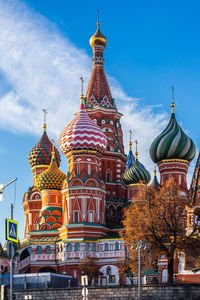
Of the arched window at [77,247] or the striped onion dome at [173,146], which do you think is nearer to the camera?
the arched window at [77,247]

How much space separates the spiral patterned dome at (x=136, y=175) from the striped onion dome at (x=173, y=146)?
3926 millimetres

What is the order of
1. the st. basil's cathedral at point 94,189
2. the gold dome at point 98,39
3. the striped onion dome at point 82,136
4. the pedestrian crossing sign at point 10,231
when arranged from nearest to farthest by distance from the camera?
the pedestrian crossing sign at point 10,231, the st. basil's cathedral at point 94,189, the striped onion dome at point 82,136, the gold dome at point 98,39

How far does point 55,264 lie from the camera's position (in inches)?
2115

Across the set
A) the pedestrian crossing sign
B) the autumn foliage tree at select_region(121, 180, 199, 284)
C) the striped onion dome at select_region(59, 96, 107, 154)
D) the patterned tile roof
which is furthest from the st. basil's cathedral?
the pedestrian crossing sign

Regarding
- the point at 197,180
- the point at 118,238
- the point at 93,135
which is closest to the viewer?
the point at 197,180

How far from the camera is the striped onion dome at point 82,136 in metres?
55.3

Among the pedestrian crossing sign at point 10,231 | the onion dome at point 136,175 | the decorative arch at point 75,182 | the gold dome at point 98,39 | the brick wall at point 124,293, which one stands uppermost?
the gold dome at point 98,39

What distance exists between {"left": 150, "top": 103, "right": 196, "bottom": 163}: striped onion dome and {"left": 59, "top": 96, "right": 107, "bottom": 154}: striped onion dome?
5.06 metres

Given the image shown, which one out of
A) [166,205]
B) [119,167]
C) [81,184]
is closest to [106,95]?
[119,167]

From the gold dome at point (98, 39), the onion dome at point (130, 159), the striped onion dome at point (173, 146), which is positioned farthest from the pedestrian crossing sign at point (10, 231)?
the gold dome at point (98, 39)

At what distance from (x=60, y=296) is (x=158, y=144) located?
21.5m

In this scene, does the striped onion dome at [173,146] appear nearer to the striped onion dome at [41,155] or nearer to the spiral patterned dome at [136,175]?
the spiral patterned dome at [136,175]

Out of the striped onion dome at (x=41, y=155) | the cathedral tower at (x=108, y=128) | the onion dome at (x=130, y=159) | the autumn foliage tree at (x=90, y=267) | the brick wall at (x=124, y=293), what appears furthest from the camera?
the onion dome at (x=130, y=159)

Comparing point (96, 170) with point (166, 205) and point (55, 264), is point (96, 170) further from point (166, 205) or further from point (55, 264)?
point (166, 205)
